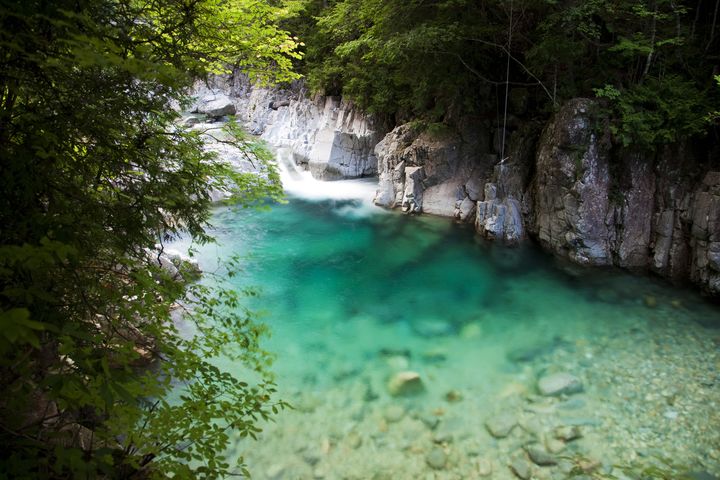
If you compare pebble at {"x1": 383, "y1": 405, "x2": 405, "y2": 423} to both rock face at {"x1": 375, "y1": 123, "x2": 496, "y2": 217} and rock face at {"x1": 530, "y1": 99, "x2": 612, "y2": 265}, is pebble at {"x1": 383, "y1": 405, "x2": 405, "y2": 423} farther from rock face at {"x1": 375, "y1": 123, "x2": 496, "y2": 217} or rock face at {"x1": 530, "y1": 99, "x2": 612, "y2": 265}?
rock face at {"x1": 375, "y1": 123, "x2": 496, "y2": 217}

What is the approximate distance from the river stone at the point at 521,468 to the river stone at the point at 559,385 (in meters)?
1.46

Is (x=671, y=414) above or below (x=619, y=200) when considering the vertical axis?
below

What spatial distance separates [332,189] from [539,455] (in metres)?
14.5

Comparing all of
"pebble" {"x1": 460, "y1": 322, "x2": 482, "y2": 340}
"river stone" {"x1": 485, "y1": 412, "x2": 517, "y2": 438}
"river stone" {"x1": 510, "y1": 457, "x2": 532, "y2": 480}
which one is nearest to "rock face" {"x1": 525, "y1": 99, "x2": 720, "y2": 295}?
"pebble" {"x1": 460, "y1": 322, "x2": 482, "y2": 340}

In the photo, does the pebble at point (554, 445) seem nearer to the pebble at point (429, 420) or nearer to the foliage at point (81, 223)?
the pebble at point (429, 420)

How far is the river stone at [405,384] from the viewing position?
6.30m

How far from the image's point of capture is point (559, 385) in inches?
248

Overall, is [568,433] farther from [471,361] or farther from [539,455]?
[471,361]

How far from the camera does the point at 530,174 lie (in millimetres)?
12602

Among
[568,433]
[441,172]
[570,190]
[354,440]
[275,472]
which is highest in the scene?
[441,172]

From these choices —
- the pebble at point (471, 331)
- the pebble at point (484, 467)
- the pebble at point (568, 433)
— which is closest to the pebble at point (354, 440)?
the pebble at point (484, 467)

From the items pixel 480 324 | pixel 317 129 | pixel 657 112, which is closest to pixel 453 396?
pixel 480 324

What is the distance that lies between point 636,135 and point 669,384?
18.8 ft

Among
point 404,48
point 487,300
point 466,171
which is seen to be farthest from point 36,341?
point 466,171
